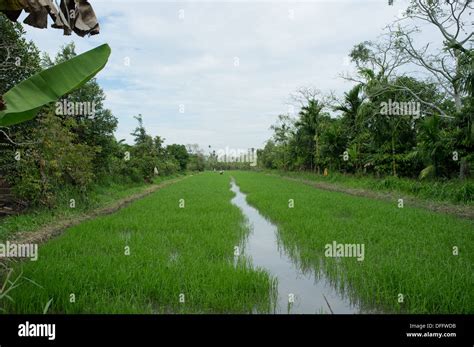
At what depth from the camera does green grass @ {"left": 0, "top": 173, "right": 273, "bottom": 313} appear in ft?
9.88

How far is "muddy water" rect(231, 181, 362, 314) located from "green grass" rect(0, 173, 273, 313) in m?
0.22

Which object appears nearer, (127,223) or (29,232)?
(29,232)

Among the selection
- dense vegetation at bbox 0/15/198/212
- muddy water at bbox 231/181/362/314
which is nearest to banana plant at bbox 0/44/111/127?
dense vegetation at bbox 0/15/198/212

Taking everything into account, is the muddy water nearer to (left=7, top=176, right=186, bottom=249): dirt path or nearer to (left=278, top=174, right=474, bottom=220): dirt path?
(left=7, top=176, right=186, bottom=249): dirt path

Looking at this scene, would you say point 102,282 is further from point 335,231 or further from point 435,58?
point 435,58

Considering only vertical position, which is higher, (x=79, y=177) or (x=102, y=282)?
(x=79, y=177)

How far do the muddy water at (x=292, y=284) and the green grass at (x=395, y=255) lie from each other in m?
0.18

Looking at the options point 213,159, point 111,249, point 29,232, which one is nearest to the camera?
point 111,249

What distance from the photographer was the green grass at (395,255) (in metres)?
3.13

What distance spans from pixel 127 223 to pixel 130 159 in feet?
37.2

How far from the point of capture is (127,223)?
7.00 meters
